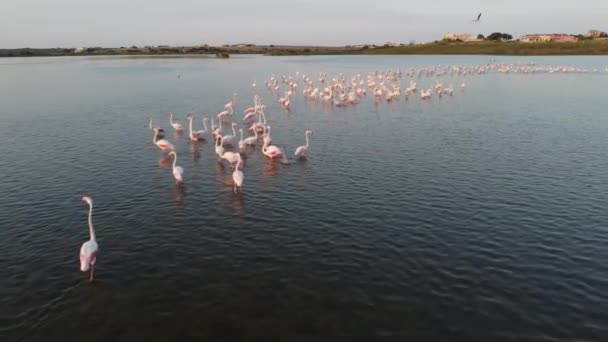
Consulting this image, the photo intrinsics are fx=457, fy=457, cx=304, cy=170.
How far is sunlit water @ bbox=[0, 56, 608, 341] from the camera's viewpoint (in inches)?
487

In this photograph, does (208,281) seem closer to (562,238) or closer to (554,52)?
(562,238)

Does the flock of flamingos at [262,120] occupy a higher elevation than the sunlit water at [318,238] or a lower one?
higher

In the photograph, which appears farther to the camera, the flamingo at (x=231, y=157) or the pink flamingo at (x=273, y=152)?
Answer: the pink flamingo at (x=273, y=152)

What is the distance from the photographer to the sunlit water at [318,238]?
12.4 m

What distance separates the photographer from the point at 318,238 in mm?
17016

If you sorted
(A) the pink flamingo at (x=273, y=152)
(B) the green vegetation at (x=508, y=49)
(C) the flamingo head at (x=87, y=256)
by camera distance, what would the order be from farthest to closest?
1. (B) the green vegetation at (x=508, y=49)
2. (A) the pink flamingo at (x=273, y=152)
3. (C) the flamingo head at (x=87, y=256)

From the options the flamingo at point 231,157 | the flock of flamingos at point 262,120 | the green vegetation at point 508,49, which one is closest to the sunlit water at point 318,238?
the flock of flamingos at point 262,120

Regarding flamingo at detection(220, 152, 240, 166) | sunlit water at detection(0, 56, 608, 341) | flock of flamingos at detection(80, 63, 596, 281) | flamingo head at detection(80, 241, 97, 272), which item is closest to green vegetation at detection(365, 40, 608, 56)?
flock of flamingos at detection(80, 63, 596, 281)

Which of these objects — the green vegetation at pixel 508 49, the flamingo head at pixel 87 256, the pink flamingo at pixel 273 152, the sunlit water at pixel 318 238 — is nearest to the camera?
the sunlit water at pixel 318 238

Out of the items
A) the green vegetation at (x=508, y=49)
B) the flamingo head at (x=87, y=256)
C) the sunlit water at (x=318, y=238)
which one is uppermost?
the green vegetation at (x=508, y=49)

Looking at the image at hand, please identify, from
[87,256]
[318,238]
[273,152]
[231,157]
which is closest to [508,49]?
[273,152]

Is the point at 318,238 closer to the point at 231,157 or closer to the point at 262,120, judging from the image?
the point at 231,157

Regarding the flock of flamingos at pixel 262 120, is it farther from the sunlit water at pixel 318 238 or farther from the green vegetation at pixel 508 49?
the green vegetation at pixel 508 49

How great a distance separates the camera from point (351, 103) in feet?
166
